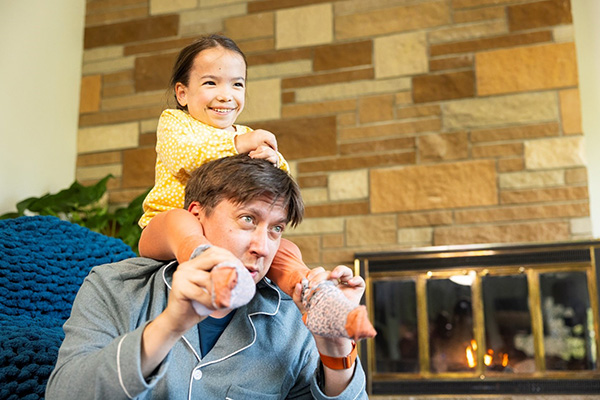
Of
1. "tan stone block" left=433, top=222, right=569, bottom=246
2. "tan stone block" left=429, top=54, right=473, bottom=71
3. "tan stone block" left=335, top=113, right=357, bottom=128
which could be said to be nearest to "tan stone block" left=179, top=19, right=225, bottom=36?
"tan stone block" left=335, top=113, right=357, bottom=128

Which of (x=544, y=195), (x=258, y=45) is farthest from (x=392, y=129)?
(x=258, y=45)

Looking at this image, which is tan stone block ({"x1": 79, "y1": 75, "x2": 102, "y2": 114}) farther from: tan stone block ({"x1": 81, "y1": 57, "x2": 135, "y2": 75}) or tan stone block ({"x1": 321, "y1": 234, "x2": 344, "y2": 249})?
tan stone block ({"x1": 321, "y1": 234, "x2": 344, "y2": 249})

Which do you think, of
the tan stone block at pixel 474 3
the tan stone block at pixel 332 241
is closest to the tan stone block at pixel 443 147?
the tan stone block at pixel 332 241

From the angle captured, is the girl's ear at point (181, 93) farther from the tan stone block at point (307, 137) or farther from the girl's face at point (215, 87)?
the tan stone block at point (307, 137)

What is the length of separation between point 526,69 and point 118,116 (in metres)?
2.32

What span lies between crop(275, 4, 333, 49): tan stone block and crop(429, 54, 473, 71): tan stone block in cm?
59

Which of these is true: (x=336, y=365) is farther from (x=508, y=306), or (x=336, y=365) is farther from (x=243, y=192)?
(x=508, y=306)

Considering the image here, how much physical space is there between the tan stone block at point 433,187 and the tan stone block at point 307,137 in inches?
11.8

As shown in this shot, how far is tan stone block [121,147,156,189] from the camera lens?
4.14 m

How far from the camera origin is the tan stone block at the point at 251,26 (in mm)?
4102

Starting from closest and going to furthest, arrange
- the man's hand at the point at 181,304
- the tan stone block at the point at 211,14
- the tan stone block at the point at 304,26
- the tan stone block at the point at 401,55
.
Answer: the man's hand at the point at 181,304 < the tan stone block at the point at 401,55 < the tan stone block at the point at 304,26 < the tan stone block at the point at 211,14

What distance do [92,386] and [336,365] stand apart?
436mm

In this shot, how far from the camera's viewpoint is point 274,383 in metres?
1.37

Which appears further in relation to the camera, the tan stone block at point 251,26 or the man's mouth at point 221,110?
the tan stone block at point 251,26
